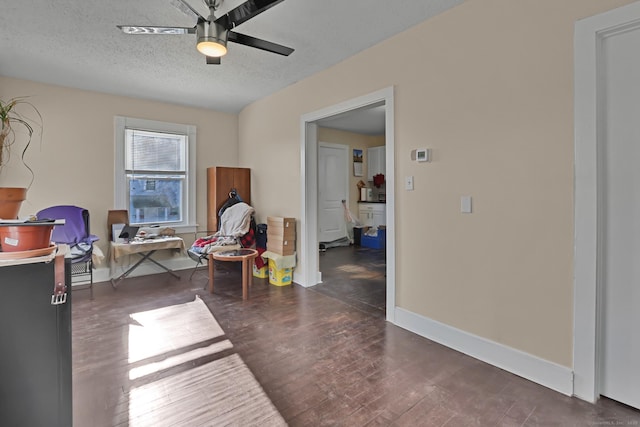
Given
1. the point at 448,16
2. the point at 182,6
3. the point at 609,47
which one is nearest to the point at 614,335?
the point at 609,47

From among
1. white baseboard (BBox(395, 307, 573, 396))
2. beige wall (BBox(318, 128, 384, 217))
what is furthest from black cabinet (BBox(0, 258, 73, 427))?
beige wall (BBox(318, 128, 384, 217))

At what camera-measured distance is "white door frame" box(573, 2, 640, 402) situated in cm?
178

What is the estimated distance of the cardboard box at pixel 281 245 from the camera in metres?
4.09

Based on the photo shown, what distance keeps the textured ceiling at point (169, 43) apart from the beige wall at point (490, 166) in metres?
0.40

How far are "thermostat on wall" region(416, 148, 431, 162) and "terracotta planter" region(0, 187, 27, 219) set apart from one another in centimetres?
254

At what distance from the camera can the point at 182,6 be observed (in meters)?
2.00

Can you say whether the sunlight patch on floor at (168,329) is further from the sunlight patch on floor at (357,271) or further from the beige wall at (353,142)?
the beige wall at (353,142)

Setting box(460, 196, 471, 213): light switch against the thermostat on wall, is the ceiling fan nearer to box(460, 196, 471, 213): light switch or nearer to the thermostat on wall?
the thermostat on wall

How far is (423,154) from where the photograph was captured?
2631mm

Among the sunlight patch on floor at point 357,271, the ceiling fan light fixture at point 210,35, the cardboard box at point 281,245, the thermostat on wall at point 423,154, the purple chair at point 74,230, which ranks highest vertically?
the ceiling fan light fixture at point 210,35

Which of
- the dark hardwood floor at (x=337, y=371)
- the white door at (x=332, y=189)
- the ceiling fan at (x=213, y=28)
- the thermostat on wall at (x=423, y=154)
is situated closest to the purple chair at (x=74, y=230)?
the dark hardwood floor at (x=337, y=371)

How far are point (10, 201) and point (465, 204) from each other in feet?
8.85

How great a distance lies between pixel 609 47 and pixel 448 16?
1086 millimetres

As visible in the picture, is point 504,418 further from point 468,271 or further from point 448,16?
point 448,16
